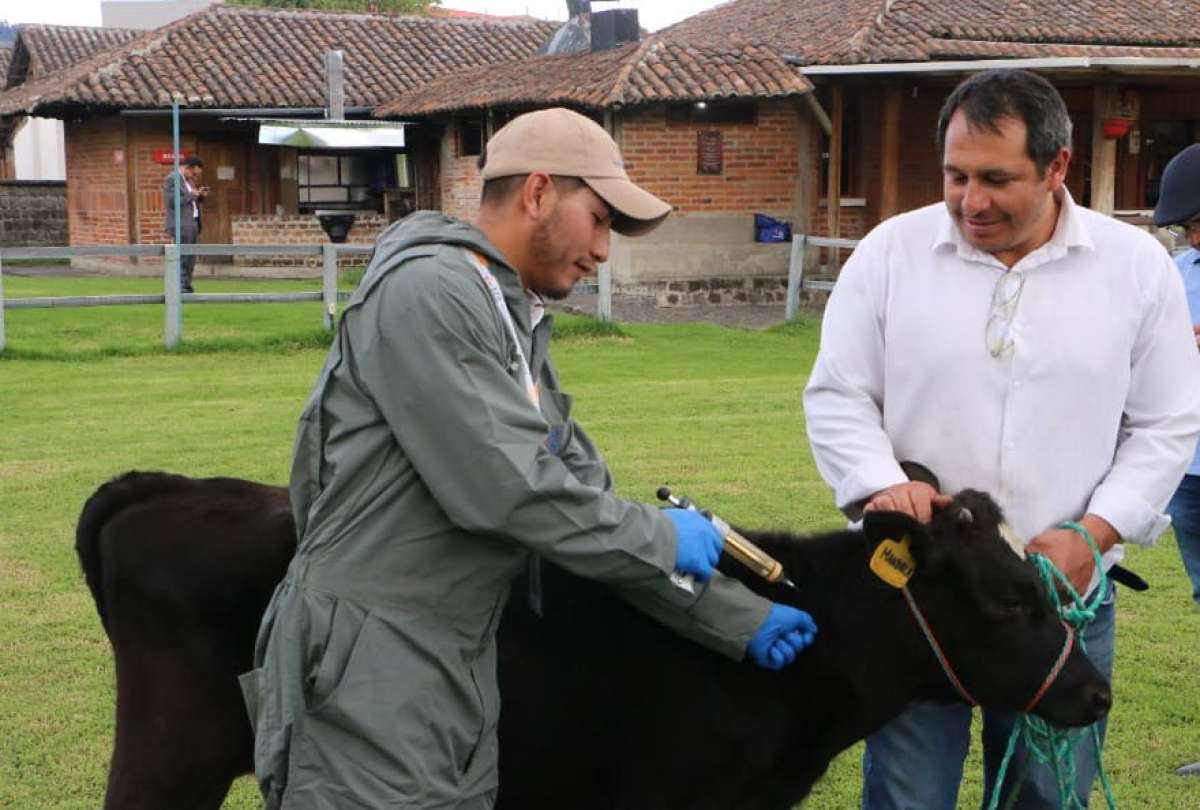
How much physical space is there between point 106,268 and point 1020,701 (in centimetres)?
3130

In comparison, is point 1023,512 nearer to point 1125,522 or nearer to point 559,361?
point 1125,522

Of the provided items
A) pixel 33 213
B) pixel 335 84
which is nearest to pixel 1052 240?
pixel 335 84

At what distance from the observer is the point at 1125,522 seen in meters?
3.65

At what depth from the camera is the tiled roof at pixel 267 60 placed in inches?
1244

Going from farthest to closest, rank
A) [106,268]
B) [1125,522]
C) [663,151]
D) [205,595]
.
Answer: [106,268]
[663,151]
[205,595]
[1125,522]

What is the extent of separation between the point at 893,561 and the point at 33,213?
38.9 m

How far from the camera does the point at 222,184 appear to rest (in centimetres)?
3341

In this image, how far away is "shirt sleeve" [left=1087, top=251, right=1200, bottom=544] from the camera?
367 centimetres

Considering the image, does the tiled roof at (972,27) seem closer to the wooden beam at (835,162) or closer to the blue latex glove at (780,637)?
the wooden beam at (835,162)

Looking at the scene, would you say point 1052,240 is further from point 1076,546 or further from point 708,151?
point 708,151

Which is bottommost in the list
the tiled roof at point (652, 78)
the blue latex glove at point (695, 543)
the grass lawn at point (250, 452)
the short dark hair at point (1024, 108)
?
the grass lawn at point (250, 452)

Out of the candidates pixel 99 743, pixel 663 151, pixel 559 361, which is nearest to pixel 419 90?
pixel 663 151

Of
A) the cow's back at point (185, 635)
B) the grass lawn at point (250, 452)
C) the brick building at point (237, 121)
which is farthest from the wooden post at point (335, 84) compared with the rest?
the cow's back at point (185, 635)

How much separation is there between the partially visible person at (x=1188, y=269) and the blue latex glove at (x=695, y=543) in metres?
3.10
